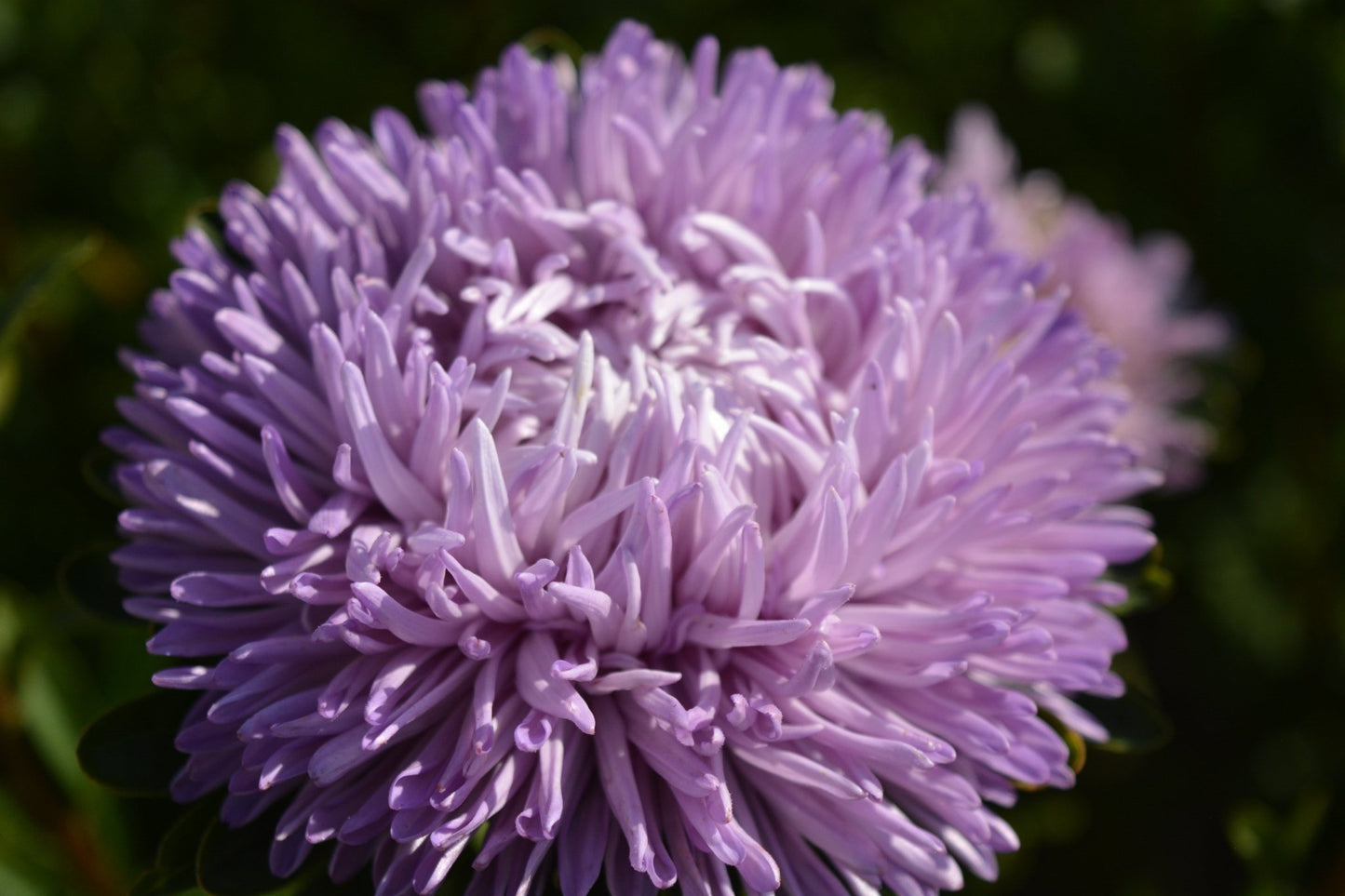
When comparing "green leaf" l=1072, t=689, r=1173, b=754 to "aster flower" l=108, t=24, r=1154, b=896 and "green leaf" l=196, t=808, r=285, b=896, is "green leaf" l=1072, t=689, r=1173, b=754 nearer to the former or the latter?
"aster flower" l=108, t=24, r=1154, b=896

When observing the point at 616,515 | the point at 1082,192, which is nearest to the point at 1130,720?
the point at 616,515

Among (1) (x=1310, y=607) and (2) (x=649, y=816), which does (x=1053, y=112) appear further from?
(2) (x=649, y=816)

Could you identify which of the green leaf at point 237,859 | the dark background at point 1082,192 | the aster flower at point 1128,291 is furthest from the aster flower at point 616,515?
the aster flower at point 1128,291

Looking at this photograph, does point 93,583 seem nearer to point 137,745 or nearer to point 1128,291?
point 137,745

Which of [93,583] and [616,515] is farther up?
[616,515]

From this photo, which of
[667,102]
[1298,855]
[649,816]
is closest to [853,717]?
[649,816]

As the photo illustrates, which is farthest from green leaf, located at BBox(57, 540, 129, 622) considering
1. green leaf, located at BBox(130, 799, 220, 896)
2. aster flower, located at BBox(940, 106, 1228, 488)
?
aster flower, located at BBox(940, 106, 1228, 488)
